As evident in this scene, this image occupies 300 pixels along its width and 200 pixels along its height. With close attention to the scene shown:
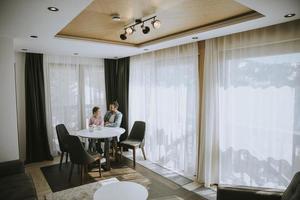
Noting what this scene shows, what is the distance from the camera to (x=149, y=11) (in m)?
2.39

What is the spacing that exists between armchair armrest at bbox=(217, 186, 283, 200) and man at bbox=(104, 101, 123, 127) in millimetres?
3016

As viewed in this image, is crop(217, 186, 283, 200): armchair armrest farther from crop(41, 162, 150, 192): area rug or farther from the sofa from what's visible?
the sofa

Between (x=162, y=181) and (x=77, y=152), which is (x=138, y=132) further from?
(x=77, y=152)

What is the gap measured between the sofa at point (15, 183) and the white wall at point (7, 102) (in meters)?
0.30

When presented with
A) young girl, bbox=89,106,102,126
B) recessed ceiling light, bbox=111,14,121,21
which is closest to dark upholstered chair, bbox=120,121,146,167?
young girl, bbox=89,106,102,126

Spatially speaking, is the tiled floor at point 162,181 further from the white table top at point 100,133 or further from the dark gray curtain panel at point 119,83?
the dark gray curtain panel at point 119,83

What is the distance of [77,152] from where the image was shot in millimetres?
3492

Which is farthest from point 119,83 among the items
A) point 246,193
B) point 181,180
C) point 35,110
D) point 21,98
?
point 246,193

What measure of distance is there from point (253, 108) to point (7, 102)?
3607mm

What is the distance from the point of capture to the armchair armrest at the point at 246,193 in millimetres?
1974

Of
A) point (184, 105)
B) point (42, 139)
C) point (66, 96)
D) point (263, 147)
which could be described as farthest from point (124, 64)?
point (263, 147)

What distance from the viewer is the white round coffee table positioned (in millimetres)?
2396

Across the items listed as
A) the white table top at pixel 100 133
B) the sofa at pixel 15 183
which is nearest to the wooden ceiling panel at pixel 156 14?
the white table top at pixel 100 133

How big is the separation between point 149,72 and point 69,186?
277cm
